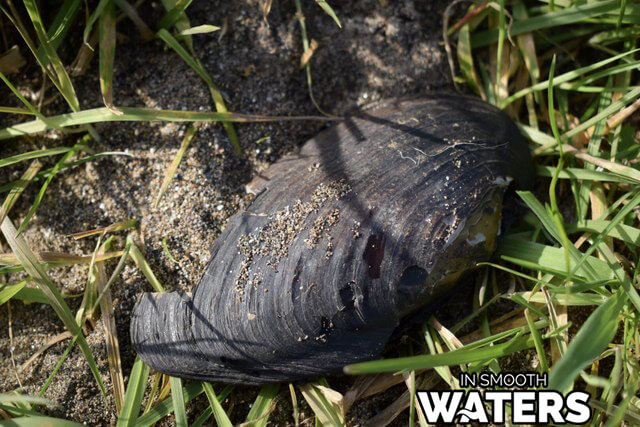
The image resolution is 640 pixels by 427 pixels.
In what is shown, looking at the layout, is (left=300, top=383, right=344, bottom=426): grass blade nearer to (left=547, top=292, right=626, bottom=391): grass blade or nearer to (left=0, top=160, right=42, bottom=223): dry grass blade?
(left=547, top=292, right=626, bottom=391): grass blade

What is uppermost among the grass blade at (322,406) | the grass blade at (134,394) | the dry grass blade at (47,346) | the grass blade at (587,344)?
the dry grass blade at (47,346)

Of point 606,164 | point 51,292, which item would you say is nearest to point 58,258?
point 51,292

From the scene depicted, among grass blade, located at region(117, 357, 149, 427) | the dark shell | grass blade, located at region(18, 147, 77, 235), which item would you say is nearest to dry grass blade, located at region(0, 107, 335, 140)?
grass blade, located at region(18, 147, 77, 235)

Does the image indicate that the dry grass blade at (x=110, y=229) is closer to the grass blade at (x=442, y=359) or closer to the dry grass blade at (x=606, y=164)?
the grass blade at (x=442, y=359)

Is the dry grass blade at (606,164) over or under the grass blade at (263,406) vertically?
over

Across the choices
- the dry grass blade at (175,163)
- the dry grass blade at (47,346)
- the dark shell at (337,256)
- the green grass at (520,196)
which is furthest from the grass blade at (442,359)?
the dry grass blade at (47,346)

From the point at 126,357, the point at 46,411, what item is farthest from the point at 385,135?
the point at 46,411

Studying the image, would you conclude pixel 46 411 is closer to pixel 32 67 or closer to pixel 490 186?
pixel 32 67
